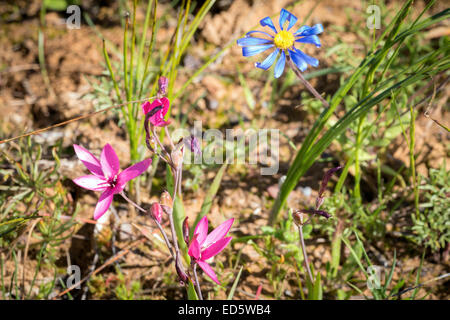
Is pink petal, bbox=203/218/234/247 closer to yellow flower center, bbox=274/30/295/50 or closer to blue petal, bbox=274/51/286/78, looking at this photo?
blue petal, bbox=274/51/286/78

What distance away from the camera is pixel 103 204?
1060 mm

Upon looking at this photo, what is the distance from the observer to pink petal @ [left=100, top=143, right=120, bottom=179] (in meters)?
1.15

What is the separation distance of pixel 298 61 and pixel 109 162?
2.19ft

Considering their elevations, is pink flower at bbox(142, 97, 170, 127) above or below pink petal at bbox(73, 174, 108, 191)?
above

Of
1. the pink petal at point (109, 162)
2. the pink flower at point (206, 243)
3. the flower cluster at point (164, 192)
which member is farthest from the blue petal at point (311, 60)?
the pink petal at point (109, 162)

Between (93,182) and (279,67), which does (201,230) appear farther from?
(279,67)

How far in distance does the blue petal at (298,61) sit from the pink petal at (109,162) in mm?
634

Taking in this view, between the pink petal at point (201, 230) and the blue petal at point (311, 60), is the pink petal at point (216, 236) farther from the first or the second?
the blue petal at point (311, 60)

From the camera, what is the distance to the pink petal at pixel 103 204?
1032mm

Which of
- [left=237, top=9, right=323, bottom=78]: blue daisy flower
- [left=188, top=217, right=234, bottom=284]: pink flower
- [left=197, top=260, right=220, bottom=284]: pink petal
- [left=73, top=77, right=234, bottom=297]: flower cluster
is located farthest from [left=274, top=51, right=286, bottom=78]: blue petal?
[left=197, top=260, right=220, bottom=284]: pink petal

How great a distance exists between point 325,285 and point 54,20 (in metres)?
2.29

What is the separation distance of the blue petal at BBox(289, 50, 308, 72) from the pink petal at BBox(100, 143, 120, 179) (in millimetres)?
634

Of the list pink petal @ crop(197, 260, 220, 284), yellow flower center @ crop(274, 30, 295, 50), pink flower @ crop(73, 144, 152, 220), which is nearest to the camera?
pink petal @ crop(197, 260, 220, 284)

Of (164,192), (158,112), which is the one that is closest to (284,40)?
(158,112)
